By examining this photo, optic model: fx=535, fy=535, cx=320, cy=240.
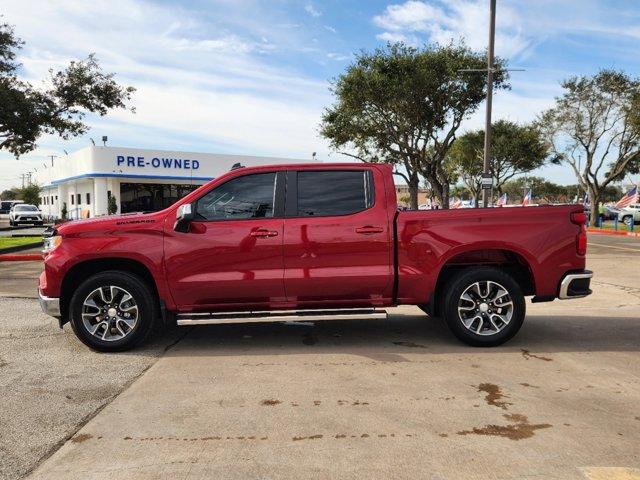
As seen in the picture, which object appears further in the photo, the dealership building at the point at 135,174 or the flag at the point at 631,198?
the dealership building at the point at 135,174

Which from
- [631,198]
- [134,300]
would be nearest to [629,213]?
[631,198]

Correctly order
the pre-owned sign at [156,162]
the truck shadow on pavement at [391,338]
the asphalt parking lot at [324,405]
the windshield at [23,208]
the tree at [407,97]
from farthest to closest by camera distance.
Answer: the pre-owned sign at [156,162] < the windshield at [23,208] < the tree at [407,97] < the truck shadow on pavement at [391,338] < the asphalt parking lot at [324,405]

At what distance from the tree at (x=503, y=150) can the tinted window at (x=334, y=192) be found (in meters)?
34.8

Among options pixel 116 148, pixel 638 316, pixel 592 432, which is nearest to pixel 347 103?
pixel 116 148

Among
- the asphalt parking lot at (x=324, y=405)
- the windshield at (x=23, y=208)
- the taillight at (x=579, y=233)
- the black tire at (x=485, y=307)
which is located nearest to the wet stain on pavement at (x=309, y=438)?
the asphalt parking lot at (x=324, y=405)

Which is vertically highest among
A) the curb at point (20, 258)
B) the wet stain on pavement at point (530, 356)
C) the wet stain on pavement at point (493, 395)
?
the curb at point (20, 258)

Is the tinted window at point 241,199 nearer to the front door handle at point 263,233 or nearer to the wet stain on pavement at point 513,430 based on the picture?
the front door handle at point 263,233

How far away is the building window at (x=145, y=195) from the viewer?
3959cm

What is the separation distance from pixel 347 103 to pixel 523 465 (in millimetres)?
25694

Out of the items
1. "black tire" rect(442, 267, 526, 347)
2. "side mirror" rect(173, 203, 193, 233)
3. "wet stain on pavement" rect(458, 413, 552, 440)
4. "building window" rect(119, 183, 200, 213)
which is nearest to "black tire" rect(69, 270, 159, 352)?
"side mirror" rect(173, 203, 193, 233)

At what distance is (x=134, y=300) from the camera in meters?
5.44

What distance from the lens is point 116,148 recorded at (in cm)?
3725

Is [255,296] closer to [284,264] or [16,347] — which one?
[284,264]

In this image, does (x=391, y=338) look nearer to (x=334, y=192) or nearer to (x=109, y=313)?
(x=334, y=192)
